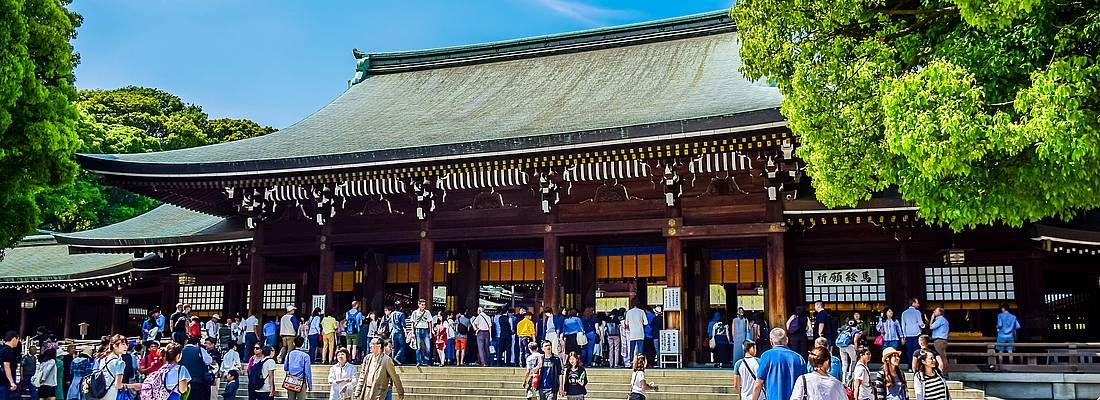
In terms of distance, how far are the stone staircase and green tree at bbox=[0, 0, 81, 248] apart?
5.13m

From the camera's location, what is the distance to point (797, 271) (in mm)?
19078

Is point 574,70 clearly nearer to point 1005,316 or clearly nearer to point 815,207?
point 815,207

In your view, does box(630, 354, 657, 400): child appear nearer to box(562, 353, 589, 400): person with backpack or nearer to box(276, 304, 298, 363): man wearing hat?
box(562, 353, 589, 400): person with backpack

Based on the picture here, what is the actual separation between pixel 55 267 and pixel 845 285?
24.4 metres

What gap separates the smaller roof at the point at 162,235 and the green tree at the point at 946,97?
1530cm

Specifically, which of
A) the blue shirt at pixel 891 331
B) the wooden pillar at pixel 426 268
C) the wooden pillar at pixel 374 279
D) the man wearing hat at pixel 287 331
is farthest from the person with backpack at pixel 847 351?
the wooden pillar at pixel 374 279

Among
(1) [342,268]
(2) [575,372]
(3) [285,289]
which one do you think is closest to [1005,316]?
(2) [575,372]

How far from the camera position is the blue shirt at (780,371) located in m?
8.36

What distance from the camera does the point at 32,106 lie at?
559 inches

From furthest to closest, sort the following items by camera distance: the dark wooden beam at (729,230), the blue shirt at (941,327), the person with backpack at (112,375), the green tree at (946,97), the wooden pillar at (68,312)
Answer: the wooden pillar at (68,312), the dark wooden beam at (729,230), the blue shirt at (941,327), the person with backpack at (112,375), the green tree at (946,97)

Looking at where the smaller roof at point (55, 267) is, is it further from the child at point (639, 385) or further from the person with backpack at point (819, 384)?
the person with backpack at point (819, 384)

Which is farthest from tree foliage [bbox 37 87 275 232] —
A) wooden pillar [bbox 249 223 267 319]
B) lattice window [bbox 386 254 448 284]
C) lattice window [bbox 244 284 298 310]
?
lattice window [bbox 386 254 448 284]

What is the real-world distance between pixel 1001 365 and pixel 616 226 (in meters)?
7.19

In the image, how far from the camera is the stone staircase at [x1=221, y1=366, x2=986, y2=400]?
1462cm
